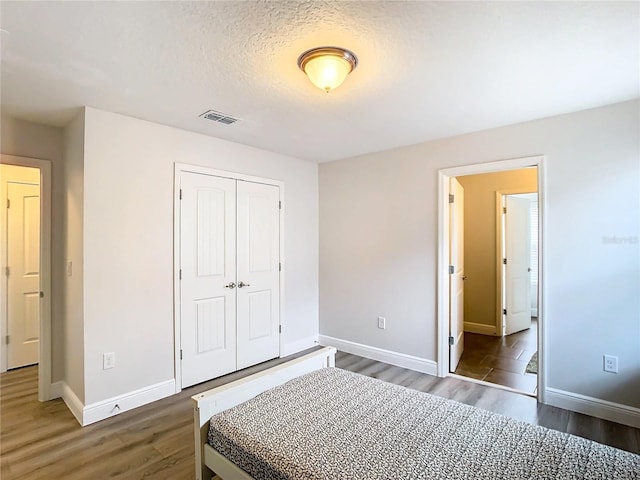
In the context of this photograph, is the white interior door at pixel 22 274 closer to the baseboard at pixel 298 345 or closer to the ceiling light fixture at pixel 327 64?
the baseboard at pixel 298 345

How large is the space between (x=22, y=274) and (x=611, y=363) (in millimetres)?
5737

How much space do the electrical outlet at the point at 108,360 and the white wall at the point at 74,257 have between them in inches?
5.3

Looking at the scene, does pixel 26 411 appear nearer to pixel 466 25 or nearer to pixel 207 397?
pixel 207 397

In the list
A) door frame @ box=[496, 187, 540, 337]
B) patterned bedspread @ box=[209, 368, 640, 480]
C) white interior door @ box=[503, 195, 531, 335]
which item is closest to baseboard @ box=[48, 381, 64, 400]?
patterned bedspread @ box=[209, 368, 640, 480]

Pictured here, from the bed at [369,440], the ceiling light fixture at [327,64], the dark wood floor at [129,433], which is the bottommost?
the dark wood floor at [129,433]

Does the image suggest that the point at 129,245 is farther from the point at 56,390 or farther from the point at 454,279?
the point at 454,279

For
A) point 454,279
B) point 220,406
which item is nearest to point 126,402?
point 220,406

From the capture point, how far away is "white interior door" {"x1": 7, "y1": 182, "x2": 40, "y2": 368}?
3.70 metres

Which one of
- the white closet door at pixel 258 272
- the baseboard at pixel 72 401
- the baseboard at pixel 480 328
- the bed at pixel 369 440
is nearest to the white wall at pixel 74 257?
the baseboard at pixel 72 401

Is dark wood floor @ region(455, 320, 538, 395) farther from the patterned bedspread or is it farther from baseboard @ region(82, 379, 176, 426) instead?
baseboard @ region(82, 379, 176, 426)

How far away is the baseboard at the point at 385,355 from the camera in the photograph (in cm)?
349

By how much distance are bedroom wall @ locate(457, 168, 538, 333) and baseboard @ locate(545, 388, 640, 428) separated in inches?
89.9

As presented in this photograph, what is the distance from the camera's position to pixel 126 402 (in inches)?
108

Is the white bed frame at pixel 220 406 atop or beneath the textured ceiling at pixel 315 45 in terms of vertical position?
beneath
